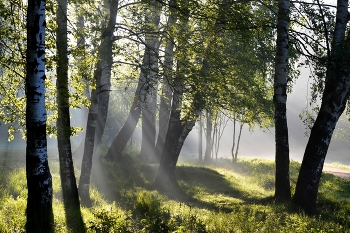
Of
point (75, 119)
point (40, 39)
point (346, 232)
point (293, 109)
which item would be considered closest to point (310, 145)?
point (346, 232)

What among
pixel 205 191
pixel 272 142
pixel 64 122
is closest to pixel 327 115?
pixel 64 122

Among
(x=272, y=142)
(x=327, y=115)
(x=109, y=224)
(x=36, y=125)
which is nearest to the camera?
(x=36, y=125)

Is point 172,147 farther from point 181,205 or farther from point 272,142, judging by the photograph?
point 272,142

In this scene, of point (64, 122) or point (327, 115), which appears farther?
point (327, 115)

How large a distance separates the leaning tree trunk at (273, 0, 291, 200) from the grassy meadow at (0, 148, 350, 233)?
0.67 m

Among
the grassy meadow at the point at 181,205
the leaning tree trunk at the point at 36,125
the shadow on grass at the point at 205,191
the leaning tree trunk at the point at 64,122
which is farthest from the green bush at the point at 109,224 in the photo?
the shadow on grass at the point at 205,191

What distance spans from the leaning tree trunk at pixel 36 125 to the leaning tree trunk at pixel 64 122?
102 cm

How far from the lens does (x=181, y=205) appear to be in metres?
11.6

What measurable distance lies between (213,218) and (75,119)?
3483 inches

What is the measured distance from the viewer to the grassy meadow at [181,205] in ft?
25.8

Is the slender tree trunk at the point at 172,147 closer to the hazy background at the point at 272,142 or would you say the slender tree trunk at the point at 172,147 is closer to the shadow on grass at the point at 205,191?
the shadow on grass at the point at 205,191

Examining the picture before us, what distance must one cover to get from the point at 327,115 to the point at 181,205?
4931 millimetres

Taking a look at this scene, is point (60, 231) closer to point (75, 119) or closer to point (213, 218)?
point (213, 218)

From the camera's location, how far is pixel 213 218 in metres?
9.09
